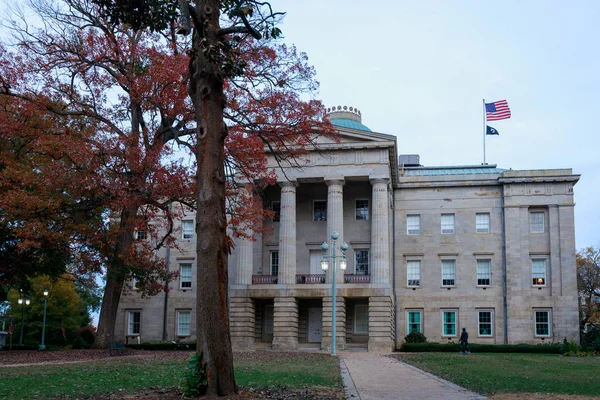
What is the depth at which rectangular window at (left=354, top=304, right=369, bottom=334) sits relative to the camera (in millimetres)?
49156

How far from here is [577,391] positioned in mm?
16766

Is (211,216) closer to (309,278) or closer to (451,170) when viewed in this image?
(309,278)

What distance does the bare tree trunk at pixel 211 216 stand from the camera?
1280 cm

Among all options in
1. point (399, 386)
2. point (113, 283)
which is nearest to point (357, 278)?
point (113, 283)

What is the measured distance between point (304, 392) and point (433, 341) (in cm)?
3843

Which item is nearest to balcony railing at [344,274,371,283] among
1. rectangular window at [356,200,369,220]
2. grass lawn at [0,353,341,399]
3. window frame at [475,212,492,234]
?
rectangular window at [356,200,369,220]

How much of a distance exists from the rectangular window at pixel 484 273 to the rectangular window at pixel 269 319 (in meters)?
15.7

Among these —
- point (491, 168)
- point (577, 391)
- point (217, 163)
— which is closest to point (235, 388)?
point (217, 163)

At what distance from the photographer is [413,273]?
5375cm


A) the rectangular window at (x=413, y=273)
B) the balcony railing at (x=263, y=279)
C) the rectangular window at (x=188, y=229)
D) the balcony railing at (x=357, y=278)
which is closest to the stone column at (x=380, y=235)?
the balcony railing at (x=357, y=278)

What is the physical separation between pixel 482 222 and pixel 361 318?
12.3 metres

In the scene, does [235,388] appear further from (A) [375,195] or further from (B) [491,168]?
(B) [491,168]

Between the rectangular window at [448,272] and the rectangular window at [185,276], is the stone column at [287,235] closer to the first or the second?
the rectangular window at [185,276]

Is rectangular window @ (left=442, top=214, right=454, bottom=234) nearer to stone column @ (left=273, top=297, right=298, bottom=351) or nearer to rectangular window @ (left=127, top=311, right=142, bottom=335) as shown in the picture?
stone column @ (left=273, top=297, right=298, bottom=351)
